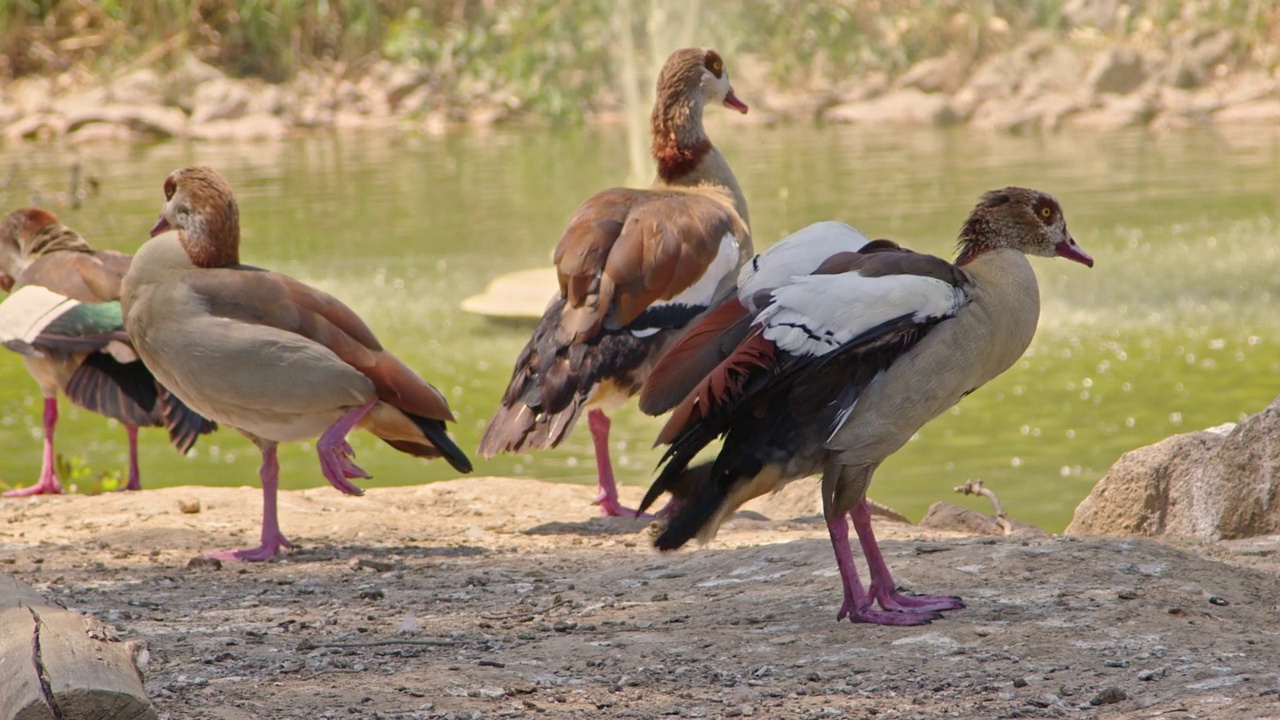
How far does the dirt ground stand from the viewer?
3.67 meters

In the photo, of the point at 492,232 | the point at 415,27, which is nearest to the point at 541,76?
the point at 492,232

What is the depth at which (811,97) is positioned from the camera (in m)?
28.3

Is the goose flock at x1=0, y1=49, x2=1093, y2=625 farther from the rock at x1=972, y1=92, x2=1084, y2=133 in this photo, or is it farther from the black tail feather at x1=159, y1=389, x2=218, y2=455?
the rock at x1=972, y1=92, x2=1084, y2=133

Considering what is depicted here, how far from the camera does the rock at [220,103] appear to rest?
92.3 feet

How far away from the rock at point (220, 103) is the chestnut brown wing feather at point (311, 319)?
23160 millimetres

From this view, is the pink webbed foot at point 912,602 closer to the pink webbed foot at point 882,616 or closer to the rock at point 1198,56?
the pink webbed foot at point 882,616

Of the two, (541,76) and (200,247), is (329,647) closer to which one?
→ (200,247)

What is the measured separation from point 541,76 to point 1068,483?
13151 mm

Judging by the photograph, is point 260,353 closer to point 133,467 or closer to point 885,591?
point 133,467

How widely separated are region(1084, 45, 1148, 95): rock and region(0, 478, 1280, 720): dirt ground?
21.3 meters

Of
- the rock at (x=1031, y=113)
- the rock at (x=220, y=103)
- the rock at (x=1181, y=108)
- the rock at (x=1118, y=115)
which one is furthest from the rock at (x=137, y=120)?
the rock at (x=1181, y=108)

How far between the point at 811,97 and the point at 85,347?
22.7 meters

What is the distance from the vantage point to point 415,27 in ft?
88.5

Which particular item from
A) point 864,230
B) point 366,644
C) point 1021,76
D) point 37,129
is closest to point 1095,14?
point 1021,76
